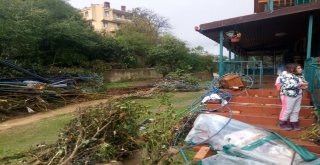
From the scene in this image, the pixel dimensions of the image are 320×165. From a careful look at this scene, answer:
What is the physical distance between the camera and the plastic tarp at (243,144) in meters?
4.25

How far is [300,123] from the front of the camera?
19.2 ft

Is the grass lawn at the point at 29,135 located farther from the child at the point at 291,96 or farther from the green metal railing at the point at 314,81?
the green metal railing at the point at 314,81

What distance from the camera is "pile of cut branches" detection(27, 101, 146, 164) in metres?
4.73

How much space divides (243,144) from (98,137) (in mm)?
2473

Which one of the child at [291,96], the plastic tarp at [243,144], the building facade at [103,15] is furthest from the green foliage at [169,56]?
the building facade at [103,15]

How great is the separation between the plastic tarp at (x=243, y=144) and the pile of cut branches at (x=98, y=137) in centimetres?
121

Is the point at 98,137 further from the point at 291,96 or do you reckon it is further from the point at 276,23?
the point at 276,23

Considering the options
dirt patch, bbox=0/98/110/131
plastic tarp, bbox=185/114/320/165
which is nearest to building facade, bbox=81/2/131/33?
dirt patch, bbox=0/98/110/131

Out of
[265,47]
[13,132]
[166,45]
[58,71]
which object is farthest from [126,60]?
[13,132]

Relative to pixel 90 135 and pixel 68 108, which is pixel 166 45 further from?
pixel 90 135

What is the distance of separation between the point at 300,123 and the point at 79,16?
2253cm

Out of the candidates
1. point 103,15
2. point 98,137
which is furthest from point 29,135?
point 103,15

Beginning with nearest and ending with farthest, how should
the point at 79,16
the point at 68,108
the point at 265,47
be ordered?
the point at 68,108, the point at 265,47, the point at 79,16

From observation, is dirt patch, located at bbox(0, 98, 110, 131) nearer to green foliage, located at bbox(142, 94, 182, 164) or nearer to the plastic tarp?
green foliage, located at bbox(142, 94, 182, 164)
